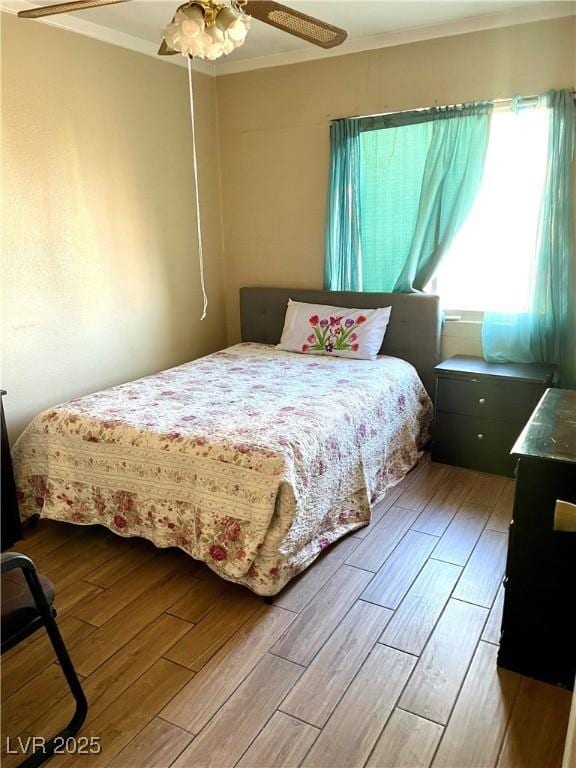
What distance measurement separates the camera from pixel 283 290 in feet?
13.2

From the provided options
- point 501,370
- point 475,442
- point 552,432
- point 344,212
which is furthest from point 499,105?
point 552,432

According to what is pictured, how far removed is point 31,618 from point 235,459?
895mm

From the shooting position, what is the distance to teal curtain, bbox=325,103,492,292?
3291 mm

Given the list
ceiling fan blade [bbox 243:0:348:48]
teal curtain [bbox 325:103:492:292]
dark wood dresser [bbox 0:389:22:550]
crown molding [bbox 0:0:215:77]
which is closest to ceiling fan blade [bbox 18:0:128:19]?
ceiling fan blade [bbox 243:0:348:48]

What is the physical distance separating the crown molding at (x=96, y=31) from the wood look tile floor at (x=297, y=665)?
254 cm

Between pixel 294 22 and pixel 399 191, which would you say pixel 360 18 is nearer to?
pixel 399 191

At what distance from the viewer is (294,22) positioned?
75.2 inches

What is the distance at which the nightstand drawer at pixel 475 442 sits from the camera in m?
3.19

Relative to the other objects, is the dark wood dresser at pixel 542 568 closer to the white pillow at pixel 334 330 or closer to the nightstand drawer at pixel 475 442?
the nightstand drawer at pixel 475 442

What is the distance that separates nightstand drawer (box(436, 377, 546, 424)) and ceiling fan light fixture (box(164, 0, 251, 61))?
215 centimetres

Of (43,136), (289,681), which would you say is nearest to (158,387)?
(43,136)

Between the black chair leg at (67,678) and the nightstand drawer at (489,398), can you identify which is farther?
the nightstand drawer at (489,398)

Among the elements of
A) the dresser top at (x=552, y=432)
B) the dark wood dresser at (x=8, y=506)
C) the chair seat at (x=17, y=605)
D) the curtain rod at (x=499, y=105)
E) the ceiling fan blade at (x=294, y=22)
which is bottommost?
the dark wood dresser at (x=8, y=506)

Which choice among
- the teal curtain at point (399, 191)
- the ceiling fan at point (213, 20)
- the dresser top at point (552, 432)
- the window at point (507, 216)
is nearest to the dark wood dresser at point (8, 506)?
the ceiling fan at point (213, 20)
